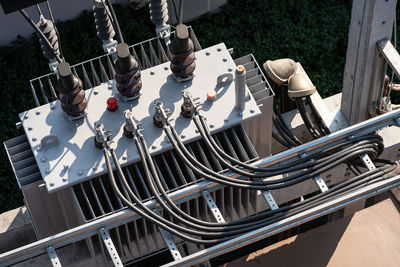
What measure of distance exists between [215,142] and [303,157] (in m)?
0.63

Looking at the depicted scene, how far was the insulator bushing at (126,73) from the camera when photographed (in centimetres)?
521

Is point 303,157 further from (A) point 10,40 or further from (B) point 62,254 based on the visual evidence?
(A) point 10,40

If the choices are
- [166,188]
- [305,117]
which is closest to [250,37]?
[305,117]

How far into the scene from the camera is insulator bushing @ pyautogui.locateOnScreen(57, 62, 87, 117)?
5121mm

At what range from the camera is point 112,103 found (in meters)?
5.41

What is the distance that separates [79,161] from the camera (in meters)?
5.22

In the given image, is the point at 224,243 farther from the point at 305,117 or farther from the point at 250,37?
the point at 250,37

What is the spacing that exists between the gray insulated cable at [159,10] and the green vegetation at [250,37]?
3157 mm

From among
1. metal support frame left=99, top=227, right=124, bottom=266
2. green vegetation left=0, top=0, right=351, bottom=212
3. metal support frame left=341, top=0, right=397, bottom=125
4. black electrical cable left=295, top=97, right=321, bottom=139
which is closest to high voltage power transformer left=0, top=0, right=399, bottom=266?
metal support frame left=99, top=227, right=124, bottom=266

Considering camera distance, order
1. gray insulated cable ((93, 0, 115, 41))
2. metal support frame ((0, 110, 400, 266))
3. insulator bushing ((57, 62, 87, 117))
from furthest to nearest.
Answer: gray insulated cable ((93, 0, 115, 41))
insulator bushing ((57, 62, 87, 117))
metal support frame ((0, 110, 400, 266))

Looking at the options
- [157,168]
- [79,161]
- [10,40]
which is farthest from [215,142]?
[10,40]

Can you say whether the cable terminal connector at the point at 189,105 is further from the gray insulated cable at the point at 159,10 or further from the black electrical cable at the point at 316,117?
the black electrical cable at the point at 316,117

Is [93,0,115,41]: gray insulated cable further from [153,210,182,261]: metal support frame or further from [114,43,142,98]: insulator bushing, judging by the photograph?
[153,210,182,261]: metal support frame

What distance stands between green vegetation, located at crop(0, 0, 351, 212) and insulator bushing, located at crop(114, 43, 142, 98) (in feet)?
11.2
